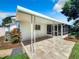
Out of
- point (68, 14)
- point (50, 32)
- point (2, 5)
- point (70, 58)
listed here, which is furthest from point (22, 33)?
point (2, 5)

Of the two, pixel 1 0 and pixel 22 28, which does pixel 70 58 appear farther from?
pixel 1 0

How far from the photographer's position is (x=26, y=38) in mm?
19344

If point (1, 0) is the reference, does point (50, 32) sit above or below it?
below

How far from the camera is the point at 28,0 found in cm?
5066

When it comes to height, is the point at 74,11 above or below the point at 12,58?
above

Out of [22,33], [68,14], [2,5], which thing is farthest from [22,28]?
[2,5]

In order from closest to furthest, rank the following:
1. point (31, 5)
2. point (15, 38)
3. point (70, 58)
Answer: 1. point (70, 58)
2. point (15, 38)
3. point (31, 5)

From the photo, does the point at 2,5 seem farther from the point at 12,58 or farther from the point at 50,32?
the point at 12,58

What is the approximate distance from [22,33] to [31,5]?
34852 millimetres

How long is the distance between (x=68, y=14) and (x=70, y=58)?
66.4 feet

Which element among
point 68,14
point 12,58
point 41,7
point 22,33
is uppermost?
point 41,7

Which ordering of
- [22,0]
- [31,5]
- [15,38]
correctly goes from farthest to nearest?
1. [31,5]
2. [22,0]
3. [15,38]

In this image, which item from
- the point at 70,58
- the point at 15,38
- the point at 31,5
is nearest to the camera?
the point at 70,58

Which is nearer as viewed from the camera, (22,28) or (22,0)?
(22,28)
